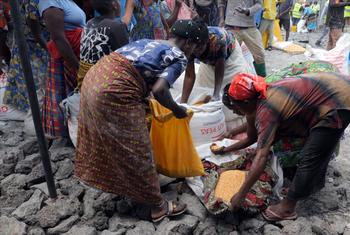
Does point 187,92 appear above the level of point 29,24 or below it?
below

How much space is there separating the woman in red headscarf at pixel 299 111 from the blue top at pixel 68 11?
4.61 ft

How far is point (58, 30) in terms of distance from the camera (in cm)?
268

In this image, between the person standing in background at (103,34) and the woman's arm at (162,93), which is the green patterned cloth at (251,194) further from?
the person standing in background at (103,34)

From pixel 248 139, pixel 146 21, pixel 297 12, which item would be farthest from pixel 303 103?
pixel 297 12

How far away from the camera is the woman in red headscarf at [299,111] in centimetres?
204

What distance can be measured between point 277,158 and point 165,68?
3.63 ft

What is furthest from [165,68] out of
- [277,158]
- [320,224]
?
[320,224]

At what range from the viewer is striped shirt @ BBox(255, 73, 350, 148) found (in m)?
2.02

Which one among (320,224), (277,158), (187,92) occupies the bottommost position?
(320,224)

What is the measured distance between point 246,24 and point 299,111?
2.52 m

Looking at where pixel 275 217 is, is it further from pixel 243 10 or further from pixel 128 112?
pixel 243 10

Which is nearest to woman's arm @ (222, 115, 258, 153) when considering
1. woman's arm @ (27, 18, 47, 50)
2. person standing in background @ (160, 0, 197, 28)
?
woman's arm @ (27, 18, 47, 50)

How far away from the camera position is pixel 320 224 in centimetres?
225

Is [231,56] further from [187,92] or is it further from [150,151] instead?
[150,151]
